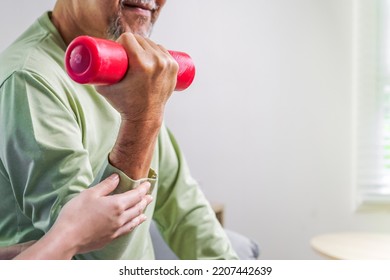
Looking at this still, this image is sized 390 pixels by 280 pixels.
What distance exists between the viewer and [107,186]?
1.91ft

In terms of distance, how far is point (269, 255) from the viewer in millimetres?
1068

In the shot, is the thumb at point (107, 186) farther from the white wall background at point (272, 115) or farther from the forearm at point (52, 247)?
the white wall background at point (272, 115)

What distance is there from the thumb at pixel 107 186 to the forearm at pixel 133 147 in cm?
1

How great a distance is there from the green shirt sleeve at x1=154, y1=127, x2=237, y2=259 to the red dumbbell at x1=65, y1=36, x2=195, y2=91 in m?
0.30

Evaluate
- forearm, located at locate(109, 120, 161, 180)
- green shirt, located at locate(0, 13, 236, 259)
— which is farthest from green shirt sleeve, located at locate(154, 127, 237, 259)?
forearm, located at locate(109, 120, 161, 180)

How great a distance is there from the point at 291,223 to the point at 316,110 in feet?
0.74

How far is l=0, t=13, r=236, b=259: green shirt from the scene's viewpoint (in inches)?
23.1

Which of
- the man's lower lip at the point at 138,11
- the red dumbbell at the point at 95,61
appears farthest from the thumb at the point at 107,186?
the man's lower lip at the point at 138,11

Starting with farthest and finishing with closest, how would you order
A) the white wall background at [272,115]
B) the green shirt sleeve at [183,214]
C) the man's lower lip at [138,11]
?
the white wall background at [272,115]
the green shirt sleeve at [183,214]
the man's lower lip at [138,11]

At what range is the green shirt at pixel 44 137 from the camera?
0.59 meters

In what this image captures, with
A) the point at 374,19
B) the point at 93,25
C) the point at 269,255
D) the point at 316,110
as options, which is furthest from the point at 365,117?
the point at 93,25

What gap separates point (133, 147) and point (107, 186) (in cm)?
5

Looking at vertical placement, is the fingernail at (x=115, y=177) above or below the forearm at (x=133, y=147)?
below
